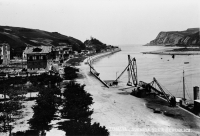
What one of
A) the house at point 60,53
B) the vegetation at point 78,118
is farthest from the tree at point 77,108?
the house at point 60,53

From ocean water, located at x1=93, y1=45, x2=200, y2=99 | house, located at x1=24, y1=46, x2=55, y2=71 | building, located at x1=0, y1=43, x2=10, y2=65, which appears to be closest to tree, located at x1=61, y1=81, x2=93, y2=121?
ocean water, located at x1=93, y1=45, x2=200, y2=99

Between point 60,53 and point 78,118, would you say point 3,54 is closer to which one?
point 60,53

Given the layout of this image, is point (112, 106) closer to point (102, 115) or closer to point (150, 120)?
point (102, 115)

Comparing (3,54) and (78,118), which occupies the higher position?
(3,54)

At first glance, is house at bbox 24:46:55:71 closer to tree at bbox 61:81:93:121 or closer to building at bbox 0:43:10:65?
building at bbox 0:43:10:65

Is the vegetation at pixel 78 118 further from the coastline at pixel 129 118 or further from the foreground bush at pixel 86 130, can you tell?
the coastline at pixel 129 118

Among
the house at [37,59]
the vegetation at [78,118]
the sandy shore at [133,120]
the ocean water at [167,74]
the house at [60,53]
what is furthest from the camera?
the house at [60,53]

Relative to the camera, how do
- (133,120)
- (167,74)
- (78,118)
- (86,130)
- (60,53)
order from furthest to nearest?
(60,53)
(167,74)
(133,120)
(78,118)
(86,130)

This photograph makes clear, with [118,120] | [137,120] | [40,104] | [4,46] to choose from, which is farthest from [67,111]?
[4,46]

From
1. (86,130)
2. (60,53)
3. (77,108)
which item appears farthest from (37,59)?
(60,53)

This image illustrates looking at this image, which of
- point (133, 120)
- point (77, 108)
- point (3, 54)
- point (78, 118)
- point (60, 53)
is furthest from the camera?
point (60, 53)

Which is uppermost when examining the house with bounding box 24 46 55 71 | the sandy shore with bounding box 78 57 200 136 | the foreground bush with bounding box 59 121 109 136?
the house with bounding box 24 46 55 71

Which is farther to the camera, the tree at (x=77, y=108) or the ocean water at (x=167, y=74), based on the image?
the ocean water at (x=167, y=74)
